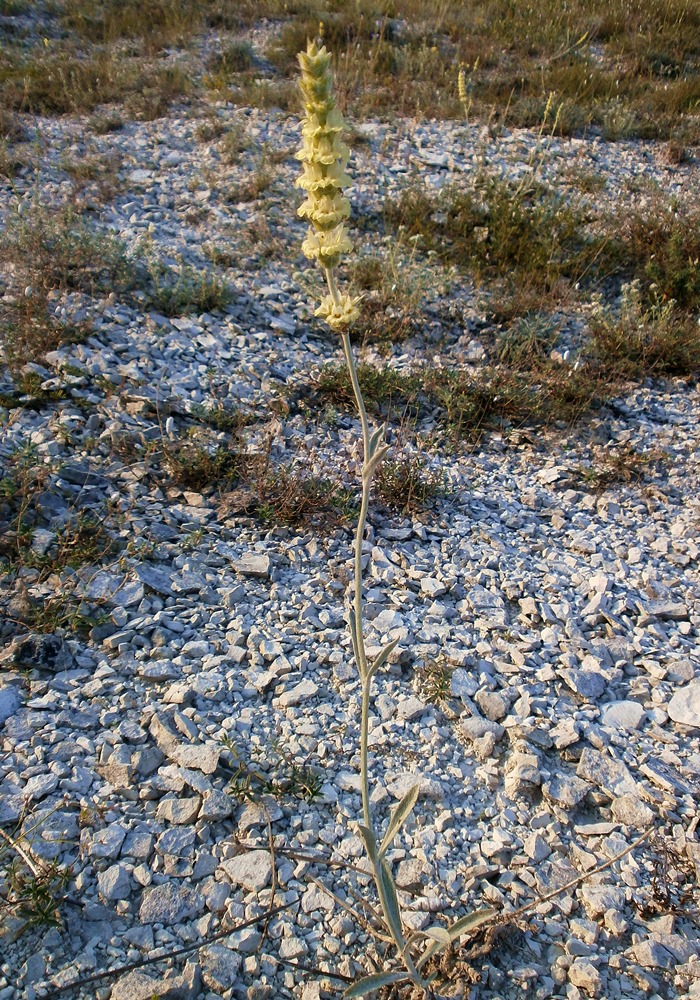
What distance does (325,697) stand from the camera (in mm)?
3160

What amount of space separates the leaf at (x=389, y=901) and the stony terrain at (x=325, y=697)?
29 centimetres

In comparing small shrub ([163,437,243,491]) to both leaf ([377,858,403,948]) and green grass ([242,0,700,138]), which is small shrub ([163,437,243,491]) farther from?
green grass ([242,0,700,138])

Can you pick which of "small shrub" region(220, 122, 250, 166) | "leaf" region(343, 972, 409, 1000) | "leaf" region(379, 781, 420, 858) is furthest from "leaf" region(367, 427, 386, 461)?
"small shrub" region(220, 122, 250, 166)

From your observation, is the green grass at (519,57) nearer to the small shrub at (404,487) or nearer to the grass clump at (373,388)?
the grass clump at (373,388)

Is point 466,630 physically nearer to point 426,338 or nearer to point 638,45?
point 426,338

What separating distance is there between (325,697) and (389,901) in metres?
1.11

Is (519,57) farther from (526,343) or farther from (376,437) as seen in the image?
(376,437)

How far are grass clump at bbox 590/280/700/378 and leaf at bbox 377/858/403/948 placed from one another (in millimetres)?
4416

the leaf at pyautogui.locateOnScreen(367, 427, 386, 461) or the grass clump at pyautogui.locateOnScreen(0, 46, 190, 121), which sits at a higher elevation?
the grass clump at pyautogui.locateOnScreen(0, 46, 190, 121)

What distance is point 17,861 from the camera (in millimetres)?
2396

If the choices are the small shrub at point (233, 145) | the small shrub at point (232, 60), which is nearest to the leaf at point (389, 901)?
the small shrub at point (233, 145)

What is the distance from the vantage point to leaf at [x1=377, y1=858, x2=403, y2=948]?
2.11 meters

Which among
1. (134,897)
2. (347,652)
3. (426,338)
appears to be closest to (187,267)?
(426,338)

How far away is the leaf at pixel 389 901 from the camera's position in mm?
2109
